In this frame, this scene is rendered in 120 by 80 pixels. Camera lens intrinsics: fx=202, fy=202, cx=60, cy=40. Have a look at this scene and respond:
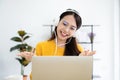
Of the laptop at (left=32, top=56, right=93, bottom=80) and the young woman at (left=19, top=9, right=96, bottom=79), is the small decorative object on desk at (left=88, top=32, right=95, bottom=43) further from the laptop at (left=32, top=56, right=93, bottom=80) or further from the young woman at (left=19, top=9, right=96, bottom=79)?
the laptop at (left=32, top=56, right=93, bottom=80)

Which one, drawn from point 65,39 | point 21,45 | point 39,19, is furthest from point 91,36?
point 65,39

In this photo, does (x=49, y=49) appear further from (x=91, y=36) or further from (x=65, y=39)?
(x=91, y=36)

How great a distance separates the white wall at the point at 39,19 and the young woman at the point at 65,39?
91.5 inches

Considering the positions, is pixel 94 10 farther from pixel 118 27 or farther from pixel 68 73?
pixel 68 73

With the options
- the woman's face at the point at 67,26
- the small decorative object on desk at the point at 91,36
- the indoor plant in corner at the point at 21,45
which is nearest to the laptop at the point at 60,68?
the woman's face at the point at 67,26

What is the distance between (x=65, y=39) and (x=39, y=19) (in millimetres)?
2426

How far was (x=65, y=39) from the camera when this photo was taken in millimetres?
1259

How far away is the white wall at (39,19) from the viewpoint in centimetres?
359

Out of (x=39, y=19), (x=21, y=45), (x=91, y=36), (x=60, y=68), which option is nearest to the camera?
(x=60, y=68)

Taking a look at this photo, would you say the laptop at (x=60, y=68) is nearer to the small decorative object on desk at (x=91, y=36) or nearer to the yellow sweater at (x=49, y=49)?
the yellow sweater at (x=49, y=49)

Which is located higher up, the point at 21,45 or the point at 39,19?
the point at 39,19

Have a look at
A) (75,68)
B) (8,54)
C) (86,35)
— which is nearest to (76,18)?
(75,68)

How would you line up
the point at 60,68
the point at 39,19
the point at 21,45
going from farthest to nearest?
the point at 39,19
the point at 21,45
the point at 60,68

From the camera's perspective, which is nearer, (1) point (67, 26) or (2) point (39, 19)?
(1) point (67, 26)
